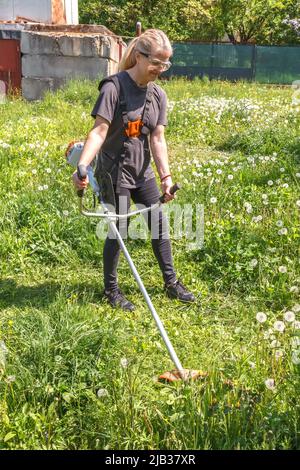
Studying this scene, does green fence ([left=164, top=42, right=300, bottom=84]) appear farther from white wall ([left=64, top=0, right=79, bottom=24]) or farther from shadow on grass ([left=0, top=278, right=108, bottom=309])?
shadow on grass ([left=0, top=278, right=108, bottom=309])

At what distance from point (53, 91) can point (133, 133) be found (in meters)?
9.83

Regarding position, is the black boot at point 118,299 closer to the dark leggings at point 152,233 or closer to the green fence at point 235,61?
the dark leggings at point 152,233

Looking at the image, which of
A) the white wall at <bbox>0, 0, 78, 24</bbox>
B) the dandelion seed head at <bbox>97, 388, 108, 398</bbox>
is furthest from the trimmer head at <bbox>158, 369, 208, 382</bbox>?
the white wall at <bbox>0, 0, 78, 24</bbox>

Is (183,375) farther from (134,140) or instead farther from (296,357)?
(134,140)

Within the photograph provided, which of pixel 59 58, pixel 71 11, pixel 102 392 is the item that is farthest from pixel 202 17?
pixel 102 392

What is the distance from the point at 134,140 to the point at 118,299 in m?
1.13

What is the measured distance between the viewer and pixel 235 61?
73.7ft

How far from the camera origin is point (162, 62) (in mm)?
3113

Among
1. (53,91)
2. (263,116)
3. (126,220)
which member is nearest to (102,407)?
(126,220)

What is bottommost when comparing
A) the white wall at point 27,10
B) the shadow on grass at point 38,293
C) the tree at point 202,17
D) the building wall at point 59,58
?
the shadow on grass at point 38,293

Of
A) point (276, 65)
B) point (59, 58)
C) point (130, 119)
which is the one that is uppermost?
point (276, 65)

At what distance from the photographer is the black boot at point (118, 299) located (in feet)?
12.2

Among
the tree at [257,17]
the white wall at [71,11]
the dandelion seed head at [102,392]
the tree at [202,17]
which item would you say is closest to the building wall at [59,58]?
the white wall at [71,11]
